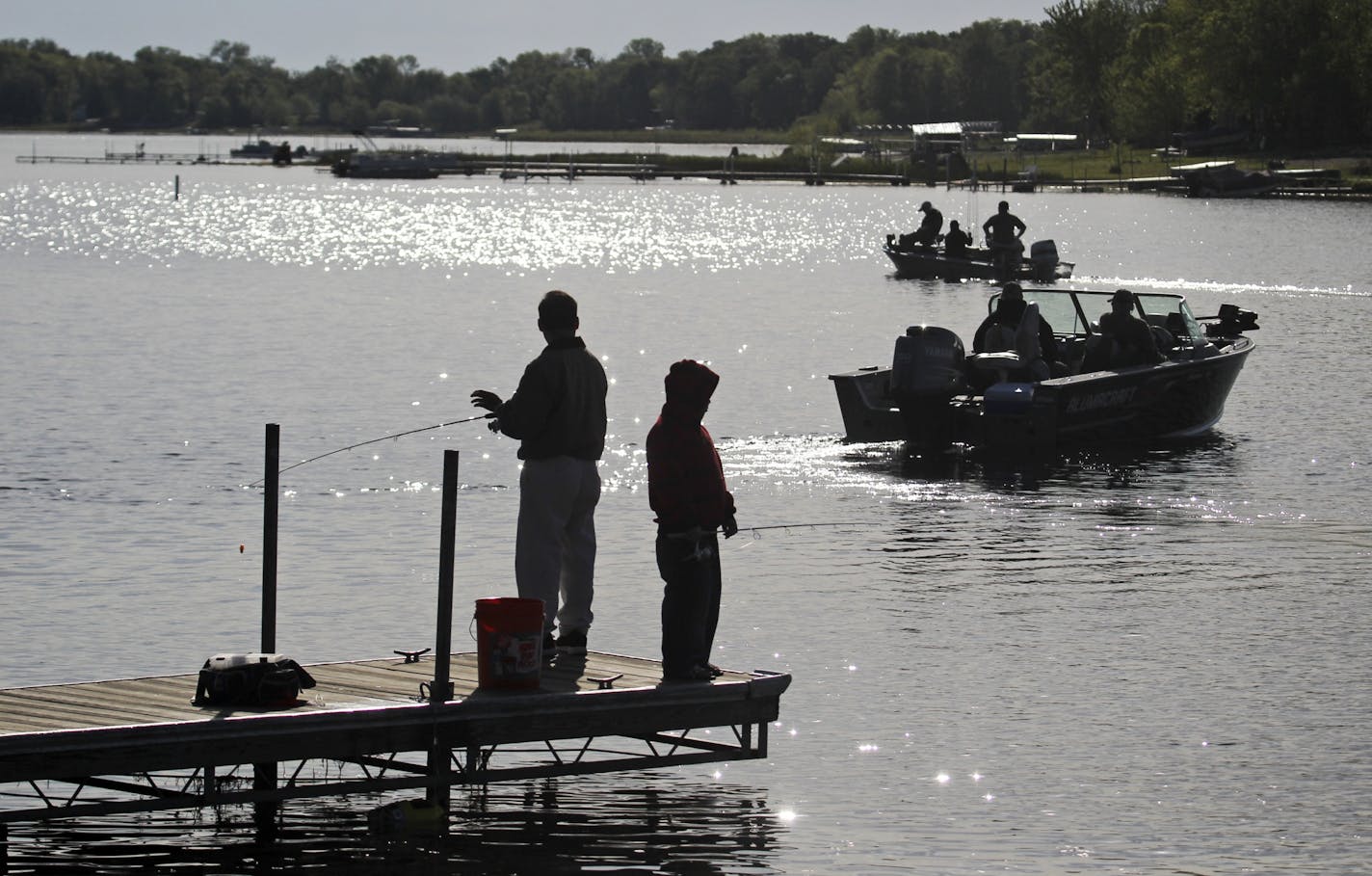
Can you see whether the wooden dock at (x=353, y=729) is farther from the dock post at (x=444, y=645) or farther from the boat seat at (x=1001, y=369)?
the boat seat at (x=1001, y=369)

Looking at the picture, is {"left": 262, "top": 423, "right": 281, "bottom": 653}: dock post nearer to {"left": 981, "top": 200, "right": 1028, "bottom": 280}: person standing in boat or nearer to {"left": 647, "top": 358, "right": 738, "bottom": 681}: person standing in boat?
{"left": 647, "top": 358, "right": 738, "bottom": 681}: person standing in boat

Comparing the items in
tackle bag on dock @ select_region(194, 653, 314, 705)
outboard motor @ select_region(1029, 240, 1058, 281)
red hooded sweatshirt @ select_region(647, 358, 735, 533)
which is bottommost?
tackle bag on dock @ select_region(194, 653, 314, 705)

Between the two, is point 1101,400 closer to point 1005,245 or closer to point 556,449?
point 556,449

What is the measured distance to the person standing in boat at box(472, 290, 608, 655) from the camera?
11727mm

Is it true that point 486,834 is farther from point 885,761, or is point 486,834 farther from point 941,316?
point 941,316

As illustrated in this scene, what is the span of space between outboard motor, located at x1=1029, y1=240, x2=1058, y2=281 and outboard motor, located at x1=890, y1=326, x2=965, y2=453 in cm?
2266

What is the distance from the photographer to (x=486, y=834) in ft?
37.5

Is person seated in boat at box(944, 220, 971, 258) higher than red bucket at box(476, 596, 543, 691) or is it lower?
higher

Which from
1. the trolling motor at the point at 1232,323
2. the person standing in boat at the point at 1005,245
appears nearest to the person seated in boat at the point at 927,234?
the person standing in boat at the point at 1005,245

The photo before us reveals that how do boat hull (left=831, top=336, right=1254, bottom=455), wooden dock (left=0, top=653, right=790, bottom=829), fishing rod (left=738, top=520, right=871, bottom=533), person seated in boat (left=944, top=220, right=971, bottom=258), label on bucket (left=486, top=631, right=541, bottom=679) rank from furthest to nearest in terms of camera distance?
1. person seated in boat (left=944, top=220, right=971, bottom=258)
2. boat hull (left=831, top=336, right=1254, bottom=455)
3. fishing rod (left=738, top=520, right=871, bottom=533)
4. label on bucket (left=486, top=631, right=541, bottom=679)
5. wooden dock (left=0, top=653, right=790, bottom=829)

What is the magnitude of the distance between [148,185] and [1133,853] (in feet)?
575

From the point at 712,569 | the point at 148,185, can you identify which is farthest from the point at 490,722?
the point at 148,185

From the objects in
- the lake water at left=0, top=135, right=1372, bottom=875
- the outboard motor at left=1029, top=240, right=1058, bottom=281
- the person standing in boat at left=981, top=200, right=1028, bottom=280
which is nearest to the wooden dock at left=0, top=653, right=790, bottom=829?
the lake water at left=0, top=135, right=1372, bottom=875

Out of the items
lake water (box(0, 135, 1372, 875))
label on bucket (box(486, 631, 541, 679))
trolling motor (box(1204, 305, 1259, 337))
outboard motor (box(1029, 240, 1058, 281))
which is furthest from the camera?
outboard motor (box(1029, 240, 1058, 281))
